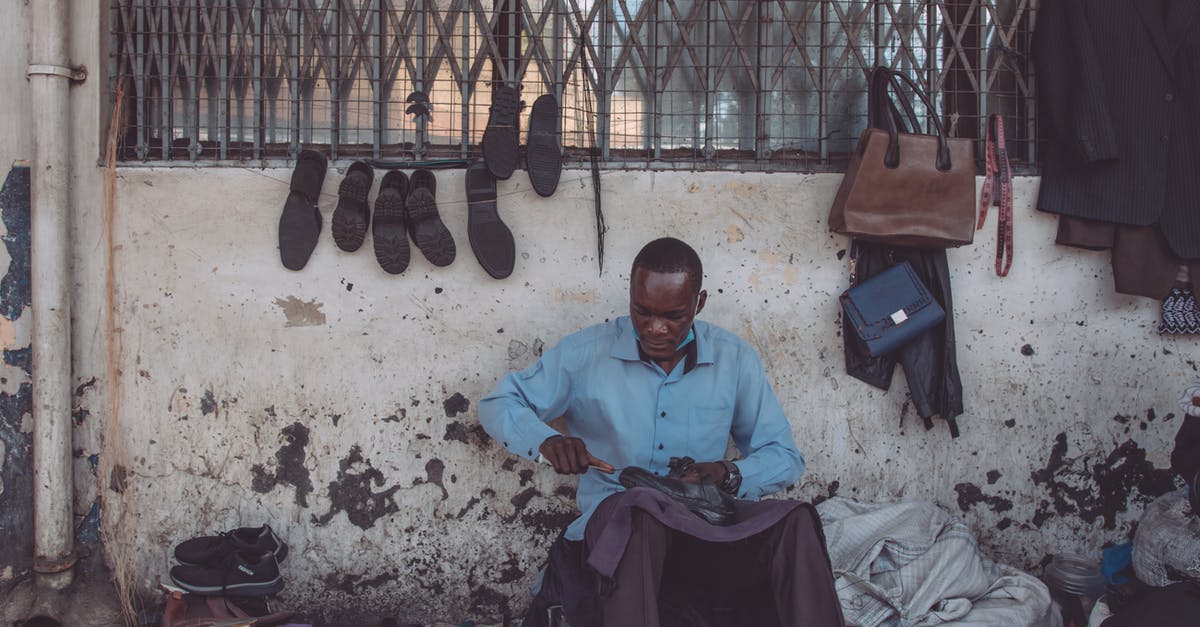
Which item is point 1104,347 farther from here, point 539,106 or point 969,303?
point 539,106

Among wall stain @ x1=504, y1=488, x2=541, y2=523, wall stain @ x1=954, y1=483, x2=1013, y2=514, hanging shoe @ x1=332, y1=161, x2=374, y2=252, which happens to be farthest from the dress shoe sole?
wall stain @ x1=954, y1=483, x2=1013, y2=514

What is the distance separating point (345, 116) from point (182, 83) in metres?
0.56

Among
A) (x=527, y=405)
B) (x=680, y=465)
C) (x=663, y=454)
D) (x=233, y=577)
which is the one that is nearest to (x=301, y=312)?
(x=233, y=577)

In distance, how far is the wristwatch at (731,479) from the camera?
2.39 meters

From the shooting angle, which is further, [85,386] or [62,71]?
[85,386]

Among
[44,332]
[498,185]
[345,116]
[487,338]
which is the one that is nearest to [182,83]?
[345,116]

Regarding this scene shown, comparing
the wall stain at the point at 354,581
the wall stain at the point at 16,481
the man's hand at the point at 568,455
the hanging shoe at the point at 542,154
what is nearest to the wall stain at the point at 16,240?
the wall stain at the point at 16,481

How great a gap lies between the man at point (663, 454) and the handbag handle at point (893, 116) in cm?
76

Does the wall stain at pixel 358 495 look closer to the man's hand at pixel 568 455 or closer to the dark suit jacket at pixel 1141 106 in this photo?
the man's hand at pixel 568 455

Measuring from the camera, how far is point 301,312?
10.2 feet

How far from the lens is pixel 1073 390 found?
3.22 metres

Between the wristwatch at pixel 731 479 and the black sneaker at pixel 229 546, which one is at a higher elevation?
the wristwatch at pixel 731 479

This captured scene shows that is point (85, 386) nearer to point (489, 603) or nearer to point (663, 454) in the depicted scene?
point (489, 603)

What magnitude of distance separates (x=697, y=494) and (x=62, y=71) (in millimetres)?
2362
